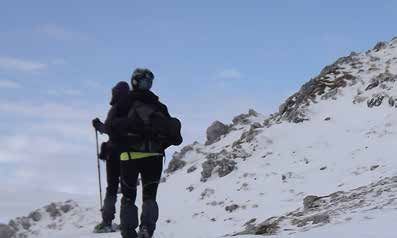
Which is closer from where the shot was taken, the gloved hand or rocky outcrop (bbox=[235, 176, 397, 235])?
rocky outcrop (bbox=[235, 176, 397, 235])

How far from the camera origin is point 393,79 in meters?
22.3

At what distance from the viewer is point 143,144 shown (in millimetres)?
6586

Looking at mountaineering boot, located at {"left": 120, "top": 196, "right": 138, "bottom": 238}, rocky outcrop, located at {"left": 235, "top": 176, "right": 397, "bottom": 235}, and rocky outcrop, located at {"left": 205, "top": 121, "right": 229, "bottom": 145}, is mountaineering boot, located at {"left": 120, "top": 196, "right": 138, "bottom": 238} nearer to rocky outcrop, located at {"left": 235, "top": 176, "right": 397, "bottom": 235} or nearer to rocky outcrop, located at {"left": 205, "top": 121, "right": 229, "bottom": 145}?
rocky outcrop, located at {"left": 235, "top": 176, "right": 397, "bottom": 235}

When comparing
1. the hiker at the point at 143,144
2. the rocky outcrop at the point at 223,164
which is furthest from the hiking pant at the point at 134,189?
the rocky outcrop at the point at 223,164

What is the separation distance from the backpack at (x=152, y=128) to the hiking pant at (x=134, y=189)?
159 millimetres

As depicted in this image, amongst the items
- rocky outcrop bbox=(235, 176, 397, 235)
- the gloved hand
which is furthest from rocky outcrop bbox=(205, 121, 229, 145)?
the gloved hand

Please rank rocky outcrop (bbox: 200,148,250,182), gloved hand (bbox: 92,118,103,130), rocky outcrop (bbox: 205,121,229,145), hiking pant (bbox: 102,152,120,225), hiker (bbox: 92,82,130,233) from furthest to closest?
rocky outcrop (bbox: 205,121,229,145), rocky outcrop (bbox: 200,148,250,182), hiking pant (bbox: 102,152,120,225), gloved hand (bbox: 92,118,103,130), hiker (bbox: 92,82,130,233)

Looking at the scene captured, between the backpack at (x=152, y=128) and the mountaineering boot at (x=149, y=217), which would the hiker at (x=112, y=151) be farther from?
the mountaineering boot at (x=149, y=217)

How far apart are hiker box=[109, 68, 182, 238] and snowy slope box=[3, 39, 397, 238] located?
1.69 m

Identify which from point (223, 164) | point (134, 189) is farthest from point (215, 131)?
point (134, 189)

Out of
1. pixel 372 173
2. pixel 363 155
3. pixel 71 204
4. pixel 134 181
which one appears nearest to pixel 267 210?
pixel 372 173

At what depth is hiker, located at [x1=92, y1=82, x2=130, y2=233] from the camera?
270 inches

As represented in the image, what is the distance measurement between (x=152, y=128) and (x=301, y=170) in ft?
35.8

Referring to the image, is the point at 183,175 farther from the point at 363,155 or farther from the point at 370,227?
the point at 370,227
